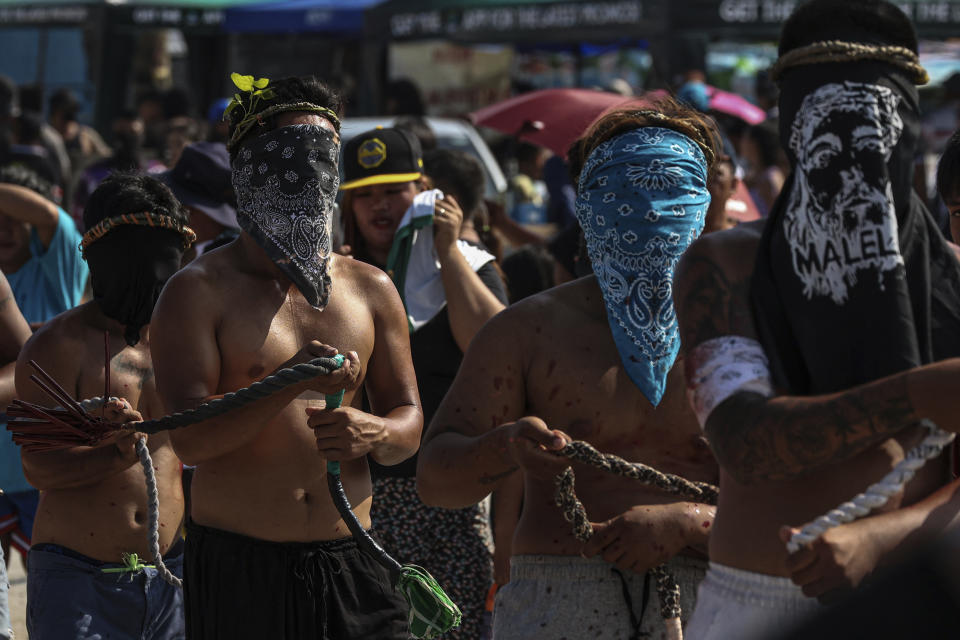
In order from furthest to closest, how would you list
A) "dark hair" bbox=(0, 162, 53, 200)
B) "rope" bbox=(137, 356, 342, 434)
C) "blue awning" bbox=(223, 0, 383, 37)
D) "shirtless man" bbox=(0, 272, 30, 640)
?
"blue awning" bbox=(223, 0, 383, 37)
"dark hair" bbox=(0, 162, 53, 200)
"shirtless man" bbox=(0, 272, 30, 640)
"rope" bbox=(137, 356, 342, 434)

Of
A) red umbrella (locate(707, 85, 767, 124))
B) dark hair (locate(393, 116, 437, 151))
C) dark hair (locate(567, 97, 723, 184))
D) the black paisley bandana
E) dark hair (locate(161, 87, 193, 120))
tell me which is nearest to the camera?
dark hair (locate(567, 97, 723, 184))

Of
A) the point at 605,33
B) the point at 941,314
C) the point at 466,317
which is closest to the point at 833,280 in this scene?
the point at 941,314

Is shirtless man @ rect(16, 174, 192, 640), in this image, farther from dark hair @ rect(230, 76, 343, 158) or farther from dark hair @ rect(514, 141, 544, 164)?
dark hair @ rect(514, 141, 544, 164)

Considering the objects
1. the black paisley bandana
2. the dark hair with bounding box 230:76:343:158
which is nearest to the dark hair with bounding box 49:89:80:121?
the dark hair with bounding box 230:76:343:158

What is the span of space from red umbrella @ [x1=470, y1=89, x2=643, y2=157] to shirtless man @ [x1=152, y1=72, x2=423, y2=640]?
16.1 ft

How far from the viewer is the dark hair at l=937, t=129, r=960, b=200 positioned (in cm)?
381

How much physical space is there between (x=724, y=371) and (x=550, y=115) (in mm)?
6708

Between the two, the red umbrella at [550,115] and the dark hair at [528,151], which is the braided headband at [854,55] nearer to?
the red umbrella at [550,115]

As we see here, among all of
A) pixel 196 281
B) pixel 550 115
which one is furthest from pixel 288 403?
pixel 550 115

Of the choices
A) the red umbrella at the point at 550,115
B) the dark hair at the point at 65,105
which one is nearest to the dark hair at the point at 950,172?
the red umbrella at the point at 550,115

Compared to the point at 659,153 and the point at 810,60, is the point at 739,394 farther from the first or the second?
the point at 659,153

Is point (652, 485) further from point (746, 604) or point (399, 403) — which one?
point (399, 403)

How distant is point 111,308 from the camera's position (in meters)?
4.18

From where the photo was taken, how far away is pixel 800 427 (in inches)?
89.3
